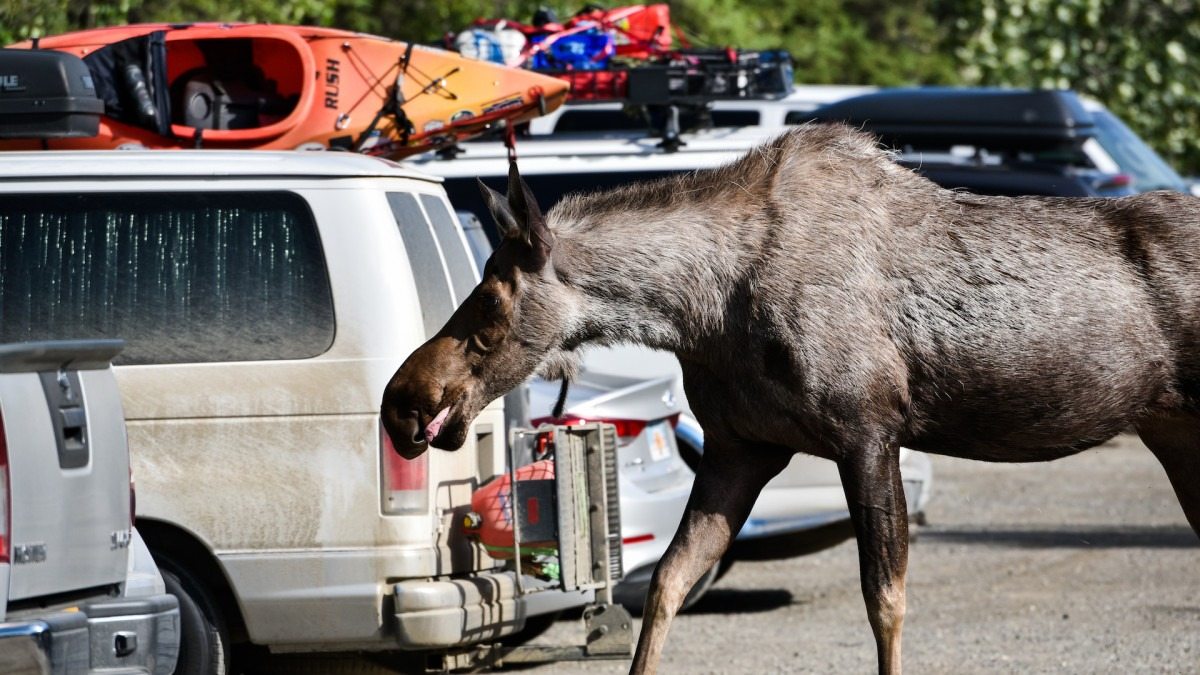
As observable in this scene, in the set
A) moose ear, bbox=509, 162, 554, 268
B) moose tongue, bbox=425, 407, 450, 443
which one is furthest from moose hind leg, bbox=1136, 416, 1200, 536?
moose tongue, bbox=425, 407, 450, 443

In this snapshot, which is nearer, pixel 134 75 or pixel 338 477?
pixel 338 477

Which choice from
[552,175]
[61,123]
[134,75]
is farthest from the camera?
[552,175]

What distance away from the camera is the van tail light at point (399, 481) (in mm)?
6656

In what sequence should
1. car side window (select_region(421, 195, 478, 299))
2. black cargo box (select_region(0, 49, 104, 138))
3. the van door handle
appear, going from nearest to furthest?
1. the van door handle
2. car side window (select_region(421, 195, 478, 299))
3. black cargo box (select_region(0, 49, 104, 138))

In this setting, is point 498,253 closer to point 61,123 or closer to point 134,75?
point 61,123

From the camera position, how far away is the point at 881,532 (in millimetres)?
6250

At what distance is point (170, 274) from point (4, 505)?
182 cm

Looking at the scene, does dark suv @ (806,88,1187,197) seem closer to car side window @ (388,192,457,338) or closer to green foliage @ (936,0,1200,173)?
green foliage @ (936,0,1200,173)

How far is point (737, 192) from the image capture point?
6.47 metres

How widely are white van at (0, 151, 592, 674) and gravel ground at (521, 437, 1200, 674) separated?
81.3 inches

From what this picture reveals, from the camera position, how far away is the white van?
664cm

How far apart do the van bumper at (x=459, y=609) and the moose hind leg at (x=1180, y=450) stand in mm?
2436

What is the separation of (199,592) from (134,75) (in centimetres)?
286

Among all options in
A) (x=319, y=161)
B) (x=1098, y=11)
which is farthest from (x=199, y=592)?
(x=1098, y=11)
